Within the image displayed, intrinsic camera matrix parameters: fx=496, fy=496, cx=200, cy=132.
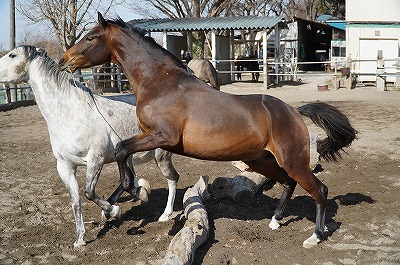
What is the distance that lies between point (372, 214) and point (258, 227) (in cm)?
138

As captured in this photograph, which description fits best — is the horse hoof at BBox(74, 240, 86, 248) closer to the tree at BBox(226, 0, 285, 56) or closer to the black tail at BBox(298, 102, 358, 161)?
the black tail at BBox(298, 102, 358, 161)

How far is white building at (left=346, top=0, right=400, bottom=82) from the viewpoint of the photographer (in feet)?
86.5

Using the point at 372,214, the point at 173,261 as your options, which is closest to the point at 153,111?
the point at 173,261

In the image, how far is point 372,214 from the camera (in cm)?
579

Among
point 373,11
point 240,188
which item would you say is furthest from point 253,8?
point 240,188

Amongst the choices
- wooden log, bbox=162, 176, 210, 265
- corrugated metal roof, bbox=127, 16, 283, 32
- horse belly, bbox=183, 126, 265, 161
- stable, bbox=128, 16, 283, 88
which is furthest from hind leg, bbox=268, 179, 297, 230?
corrugated metal roof, bbox=127, 16, 283, 32

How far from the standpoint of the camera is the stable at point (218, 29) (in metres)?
24.0

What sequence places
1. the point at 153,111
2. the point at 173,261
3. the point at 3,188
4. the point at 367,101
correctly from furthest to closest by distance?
the point at 367,101
the point at 3,188
the point at 153,111
the point at 173,261

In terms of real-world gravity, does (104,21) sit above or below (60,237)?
above

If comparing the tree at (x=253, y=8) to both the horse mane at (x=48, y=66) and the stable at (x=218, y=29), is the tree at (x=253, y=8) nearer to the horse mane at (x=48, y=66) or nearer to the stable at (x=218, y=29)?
the stable at (x=218, y=29)

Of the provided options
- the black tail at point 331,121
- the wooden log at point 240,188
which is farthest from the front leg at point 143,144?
the wooden log at point 240,188

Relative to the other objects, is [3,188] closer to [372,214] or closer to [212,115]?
[212,115]

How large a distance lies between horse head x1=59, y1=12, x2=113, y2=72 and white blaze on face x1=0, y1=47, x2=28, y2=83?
502mm

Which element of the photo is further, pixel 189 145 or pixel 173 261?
pixel 189 145
